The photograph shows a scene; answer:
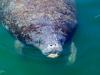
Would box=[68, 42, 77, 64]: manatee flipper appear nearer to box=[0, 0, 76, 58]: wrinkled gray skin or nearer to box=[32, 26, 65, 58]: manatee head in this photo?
box=[0, 0, 76, 58]: wrinkled gray skin

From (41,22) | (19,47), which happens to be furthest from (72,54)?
(19,47)

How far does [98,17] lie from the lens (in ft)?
31.5

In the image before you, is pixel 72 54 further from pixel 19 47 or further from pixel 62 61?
pixel 19 47

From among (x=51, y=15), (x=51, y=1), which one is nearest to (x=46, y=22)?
(x=51, y=15)

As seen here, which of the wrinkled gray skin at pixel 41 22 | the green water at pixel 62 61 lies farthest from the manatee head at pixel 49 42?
the green water at pixel 62 61

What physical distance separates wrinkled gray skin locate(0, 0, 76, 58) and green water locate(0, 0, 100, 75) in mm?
385

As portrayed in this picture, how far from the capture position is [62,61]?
8438mm

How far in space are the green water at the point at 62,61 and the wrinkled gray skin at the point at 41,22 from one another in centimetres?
38

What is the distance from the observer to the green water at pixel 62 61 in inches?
325

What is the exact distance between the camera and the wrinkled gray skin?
7961 millimetres

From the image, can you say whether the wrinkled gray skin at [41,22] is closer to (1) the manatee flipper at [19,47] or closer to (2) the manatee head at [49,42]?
(2) the manatee head at [49,42]

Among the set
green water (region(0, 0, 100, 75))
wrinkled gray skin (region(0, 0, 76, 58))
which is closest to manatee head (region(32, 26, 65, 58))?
wrinkled gray skin (region(0, 0, 76, 58))

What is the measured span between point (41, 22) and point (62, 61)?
3.30ft

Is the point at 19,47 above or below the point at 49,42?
below
